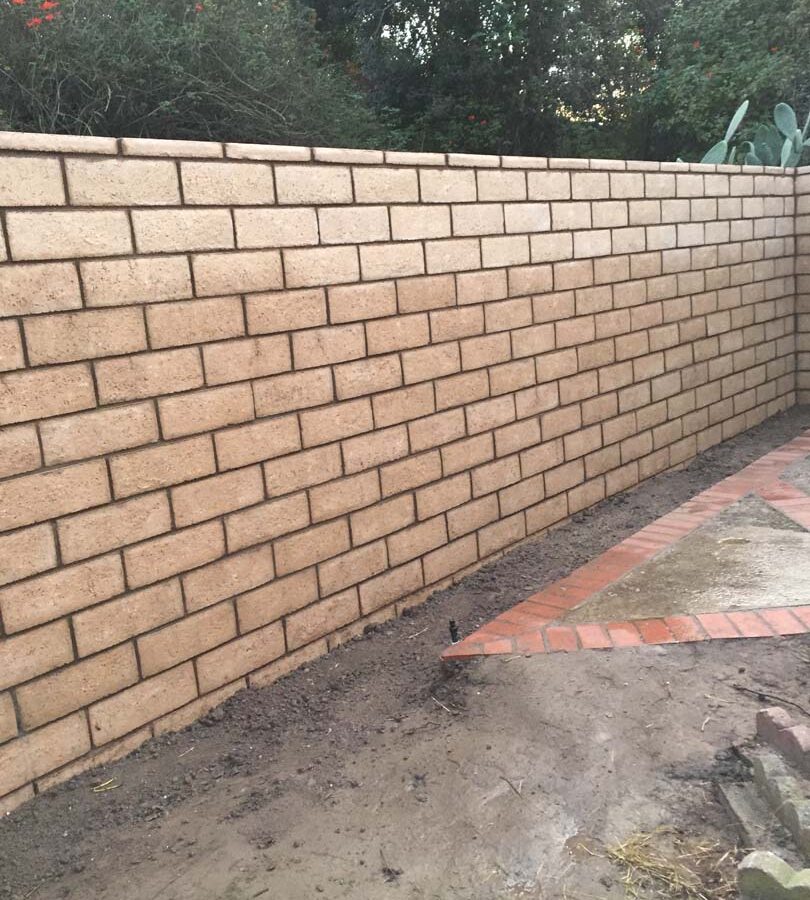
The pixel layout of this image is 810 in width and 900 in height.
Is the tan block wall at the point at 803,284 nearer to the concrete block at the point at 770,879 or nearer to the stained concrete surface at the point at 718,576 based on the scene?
the stained concrete surface at the point at 718,576

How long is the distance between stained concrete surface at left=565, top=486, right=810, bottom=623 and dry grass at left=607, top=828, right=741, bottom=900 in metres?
1.40

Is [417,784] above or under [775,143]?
under

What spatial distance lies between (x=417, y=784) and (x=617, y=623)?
4.22 ft

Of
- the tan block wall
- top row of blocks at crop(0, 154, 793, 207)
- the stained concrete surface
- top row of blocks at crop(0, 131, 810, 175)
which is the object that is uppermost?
top row of blocks at crop(0, 131, 810, 175)

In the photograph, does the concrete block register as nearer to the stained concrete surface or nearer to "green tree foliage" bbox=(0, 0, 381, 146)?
the stained concrete surface

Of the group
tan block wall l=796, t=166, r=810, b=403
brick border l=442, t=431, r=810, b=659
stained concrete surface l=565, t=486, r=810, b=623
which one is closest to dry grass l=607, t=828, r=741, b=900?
brick border l=442, t=431, r=810, b=659

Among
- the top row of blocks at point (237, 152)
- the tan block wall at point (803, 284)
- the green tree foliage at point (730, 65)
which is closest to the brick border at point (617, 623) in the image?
the top row of blocks at point (237, 152)

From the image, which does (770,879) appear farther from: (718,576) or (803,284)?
(803,284)

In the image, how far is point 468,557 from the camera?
4.41 m

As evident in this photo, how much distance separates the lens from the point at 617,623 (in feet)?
11.9

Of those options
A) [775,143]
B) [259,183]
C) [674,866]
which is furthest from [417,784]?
[775,143]

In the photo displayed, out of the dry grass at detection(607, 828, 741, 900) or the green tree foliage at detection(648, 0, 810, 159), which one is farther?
the green tree foliage at detection(648, 0, 810, 159)

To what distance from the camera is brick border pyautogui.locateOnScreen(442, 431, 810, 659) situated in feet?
11.3

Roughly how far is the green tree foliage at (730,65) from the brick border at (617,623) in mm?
8789
